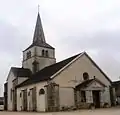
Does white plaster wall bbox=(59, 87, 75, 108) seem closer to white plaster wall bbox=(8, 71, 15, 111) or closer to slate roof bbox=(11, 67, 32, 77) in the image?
slate roof bbox=(11, 67, 32, 77)

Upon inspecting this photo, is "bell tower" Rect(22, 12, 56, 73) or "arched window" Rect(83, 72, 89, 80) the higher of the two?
"bell tower" Rect(22, 12, 56, 73)

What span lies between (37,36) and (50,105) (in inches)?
1010

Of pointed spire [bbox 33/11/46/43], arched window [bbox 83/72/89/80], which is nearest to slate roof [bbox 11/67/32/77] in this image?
pointed spire [bbox 33/11/46/43]

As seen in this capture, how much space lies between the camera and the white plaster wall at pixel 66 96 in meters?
34.4

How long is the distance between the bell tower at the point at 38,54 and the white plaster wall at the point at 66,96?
57.8 feet

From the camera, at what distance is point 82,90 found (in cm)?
3497

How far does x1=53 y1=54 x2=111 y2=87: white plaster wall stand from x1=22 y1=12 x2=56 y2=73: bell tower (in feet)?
53.7

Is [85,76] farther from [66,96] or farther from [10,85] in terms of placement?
[10,85]

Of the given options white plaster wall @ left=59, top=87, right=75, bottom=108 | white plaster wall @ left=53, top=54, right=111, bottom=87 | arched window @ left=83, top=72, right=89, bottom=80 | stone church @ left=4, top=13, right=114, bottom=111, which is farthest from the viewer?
arched window @ left=83, top=72, right=89, bottom=80

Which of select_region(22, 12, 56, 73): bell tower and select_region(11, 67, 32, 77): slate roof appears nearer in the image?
select_region(11, 67, 32, 77): slate roof

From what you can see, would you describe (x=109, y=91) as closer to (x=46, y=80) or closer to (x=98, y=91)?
(x=98, y=91)

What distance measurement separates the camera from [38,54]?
5303 cm

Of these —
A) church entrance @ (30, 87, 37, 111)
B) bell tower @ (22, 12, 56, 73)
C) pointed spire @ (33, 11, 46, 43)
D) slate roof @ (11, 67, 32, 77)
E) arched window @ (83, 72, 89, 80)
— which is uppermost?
pointed spire @ (33, 11, 46, 43)

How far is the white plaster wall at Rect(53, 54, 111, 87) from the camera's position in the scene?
115ft
